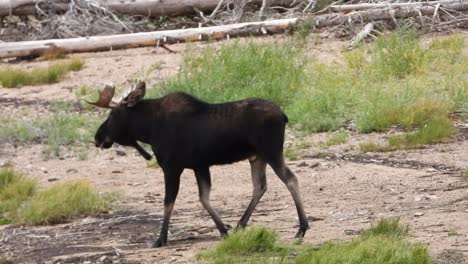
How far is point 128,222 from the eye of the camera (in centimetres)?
1145

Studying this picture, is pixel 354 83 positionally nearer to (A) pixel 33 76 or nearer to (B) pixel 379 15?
(B) pixel 379 15

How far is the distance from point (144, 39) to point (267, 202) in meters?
9.13

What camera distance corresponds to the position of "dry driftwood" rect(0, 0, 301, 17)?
21969 mm

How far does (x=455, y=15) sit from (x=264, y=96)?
Answer: 5.71 meters

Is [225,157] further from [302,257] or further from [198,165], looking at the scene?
[302,257]

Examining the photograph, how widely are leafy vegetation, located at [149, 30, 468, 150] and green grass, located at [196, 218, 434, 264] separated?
4746 millimetres

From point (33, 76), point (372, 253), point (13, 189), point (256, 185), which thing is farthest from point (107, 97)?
point (33, 76)

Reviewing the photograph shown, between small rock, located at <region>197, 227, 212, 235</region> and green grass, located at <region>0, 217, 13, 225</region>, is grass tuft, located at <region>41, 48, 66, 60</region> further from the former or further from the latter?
small rock, located at <region>197, 227, 212, 235</region>

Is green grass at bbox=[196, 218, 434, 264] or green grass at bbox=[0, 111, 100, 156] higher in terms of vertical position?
green grass at bbox=[196, 218, 434, 264]

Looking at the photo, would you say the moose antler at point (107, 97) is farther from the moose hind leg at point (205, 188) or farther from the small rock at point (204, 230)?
the small rock at point (204, 230)

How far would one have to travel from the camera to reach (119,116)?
10555 mm

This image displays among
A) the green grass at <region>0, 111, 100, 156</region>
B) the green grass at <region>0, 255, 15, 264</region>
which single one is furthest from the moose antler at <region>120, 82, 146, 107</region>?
the green grass at <region>0, 111, 100, 156</region>

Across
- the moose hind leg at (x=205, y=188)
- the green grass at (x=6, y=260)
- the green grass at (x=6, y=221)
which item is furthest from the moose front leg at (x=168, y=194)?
the green grass at (x=6, y=221)

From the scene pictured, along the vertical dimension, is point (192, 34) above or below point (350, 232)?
below
